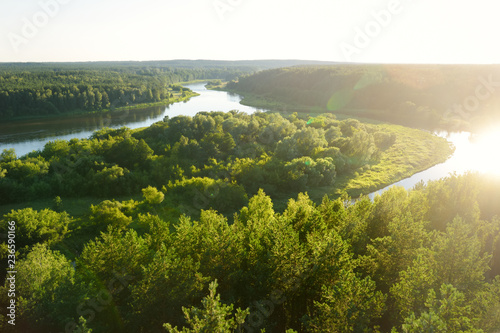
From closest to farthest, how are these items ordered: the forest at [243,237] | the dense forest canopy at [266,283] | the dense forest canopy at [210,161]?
1. the dense forest canopy at [266,283]
2. the forest at [243,237]
3. the dense forest canopy at [210,161]

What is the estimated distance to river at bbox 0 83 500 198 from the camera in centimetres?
6144

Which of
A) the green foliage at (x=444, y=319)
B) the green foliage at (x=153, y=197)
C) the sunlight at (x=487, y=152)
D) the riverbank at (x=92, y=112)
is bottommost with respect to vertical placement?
the sunlight at (x=487, y=152)

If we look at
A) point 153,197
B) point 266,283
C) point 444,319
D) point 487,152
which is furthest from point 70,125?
point 487,152

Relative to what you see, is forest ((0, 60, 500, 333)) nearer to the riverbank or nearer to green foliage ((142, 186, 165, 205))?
green foliage ((142, 186, 165, 205))

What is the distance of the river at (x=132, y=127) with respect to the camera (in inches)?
2419

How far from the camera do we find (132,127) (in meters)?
95.0

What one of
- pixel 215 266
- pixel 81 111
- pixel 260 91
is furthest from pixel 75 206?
pixel 260 91

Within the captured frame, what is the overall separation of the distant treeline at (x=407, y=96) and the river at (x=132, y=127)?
1928 cm

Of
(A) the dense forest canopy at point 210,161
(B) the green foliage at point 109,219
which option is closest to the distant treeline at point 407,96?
(A) the dense forest canopy at point 210,161

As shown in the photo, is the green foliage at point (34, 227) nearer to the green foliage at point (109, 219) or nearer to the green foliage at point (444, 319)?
the green foliage at point (109, 219)

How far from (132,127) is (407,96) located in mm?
109035

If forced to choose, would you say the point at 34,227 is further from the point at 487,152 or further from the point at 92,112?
the point at 92,112

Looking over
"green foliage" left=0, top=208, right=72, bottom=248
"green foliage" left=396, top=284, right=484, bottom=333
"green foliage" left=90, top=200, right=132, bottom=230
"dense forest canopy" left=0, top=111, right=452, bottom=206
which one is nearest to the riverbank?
"dense forest canopy" left=0, top=111, right=452, bottom=206

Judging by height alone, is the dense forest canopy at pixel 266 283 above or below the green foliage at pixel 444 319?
below
